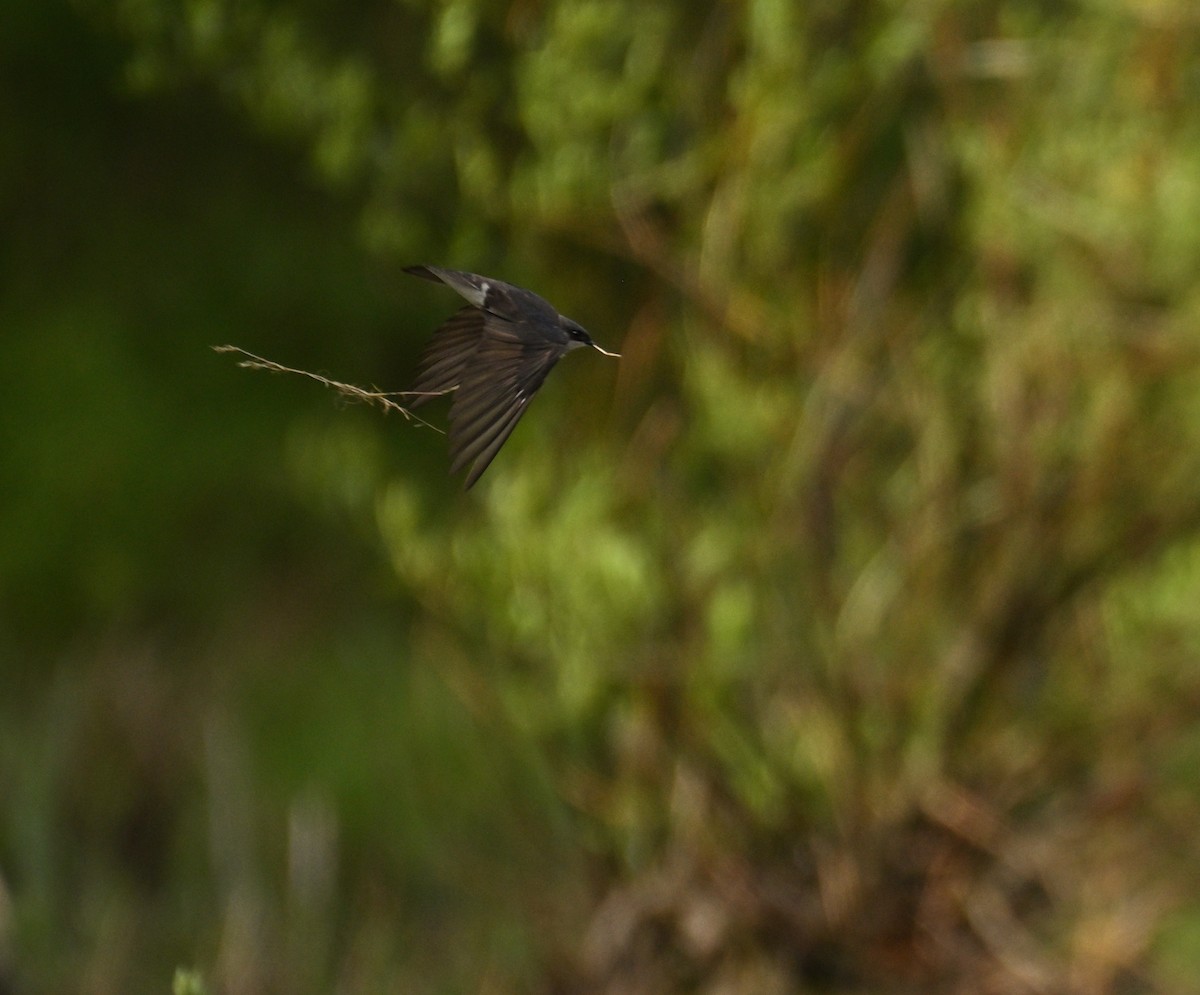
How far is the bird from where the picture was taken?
689 mm

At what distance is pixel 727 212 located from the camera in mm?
2814

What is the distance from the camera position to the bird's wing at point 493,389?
2.18 feet

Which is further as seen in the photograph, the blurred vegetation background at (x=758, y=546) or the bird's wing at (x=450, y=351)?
the blurred vegetation background at (x=758, y=546)

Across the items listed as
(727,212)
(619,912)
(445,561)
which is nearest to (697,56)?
(727,212)

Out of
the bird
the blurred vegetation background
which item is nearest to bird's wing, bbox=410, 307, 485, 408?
the bird

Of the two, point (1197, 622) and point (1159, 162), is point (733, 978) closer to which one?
point (1197, 622)

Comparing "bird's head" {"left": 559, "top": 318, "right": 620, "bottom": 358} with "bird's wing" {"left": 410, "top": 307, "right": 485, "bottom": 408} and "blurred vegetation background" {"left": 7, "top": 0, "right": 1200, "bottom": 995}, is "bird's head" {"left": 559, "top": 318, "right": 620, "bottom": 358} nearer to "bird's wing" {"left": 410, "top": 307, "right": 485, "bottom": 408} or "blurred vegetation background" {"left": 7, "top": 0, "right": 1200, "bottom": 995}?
"bird's wing" {"left": 410, "top": 307, "right": 485, "bottom": 408}

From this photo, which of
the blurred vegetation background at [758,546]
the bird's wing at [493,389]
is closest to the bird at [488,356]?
the bird's wing at [493,389]

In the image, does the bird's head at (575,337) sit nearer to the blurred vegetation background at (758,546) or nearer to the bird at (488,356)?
the bird at (488,356)

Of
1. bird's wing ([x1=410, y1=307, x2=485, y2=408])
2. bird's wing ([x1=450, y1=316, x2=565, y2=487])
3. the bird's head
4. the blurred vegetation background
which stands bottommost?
the blurred vegetation background

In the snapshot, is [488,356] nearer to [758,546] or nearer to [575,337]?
[575,337]

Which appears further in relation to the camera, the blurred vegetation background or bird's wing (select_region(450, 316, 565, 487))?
the blurred vegetation background

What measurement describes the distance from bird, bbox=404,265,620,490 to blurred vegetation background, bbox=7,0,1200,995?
1551 millimetres

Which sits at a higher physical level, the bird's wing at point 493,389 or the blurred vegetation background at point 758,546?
the bird's wing at point 493,389
